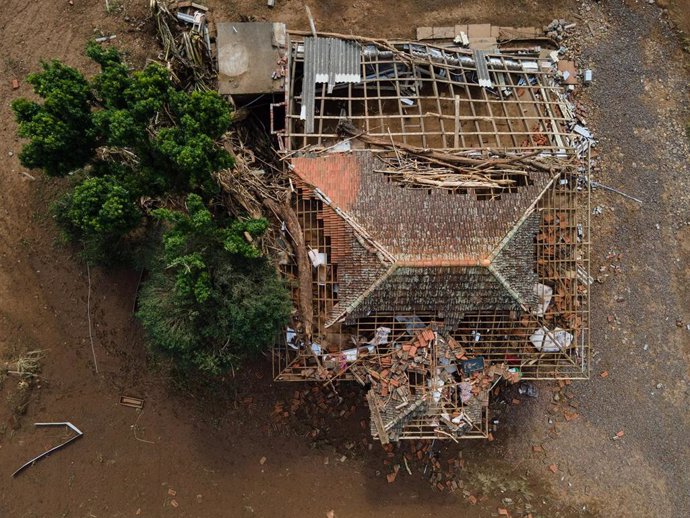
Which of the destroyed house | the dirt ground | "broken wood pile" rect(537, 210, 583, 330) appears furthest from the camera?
the dirt ground

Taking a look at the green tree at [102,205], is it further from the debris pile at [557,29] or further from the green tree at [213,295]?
the debris pile at [557,29]

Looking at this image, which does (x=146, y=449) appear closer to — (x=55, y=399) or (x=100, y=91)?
(x=55, y=399)

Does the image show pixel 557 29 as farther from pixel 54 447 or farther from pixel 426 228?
pixel 54 447

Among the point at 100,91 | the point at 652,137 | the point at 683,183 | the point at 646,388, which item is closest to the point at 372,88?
the point at 100,91

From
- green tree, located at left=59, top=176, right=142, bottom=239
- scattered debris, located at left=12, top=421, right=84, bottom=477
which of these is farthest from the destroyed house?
scattered debris, located at left=12, top=421, right=84, bottom=477

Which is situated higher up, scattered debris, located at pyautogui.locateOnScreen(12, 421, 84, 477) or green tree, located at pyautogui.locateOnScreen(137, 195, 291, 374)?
green tree, located at pyautogui.locateOnScreen(137, 195, 291, 374)

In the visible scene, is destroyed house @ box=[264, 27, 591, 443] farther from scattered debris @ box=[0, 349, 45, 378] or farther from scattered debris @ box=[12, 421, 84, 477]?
scattered debris @ box=[0, 349, 45, 378]
